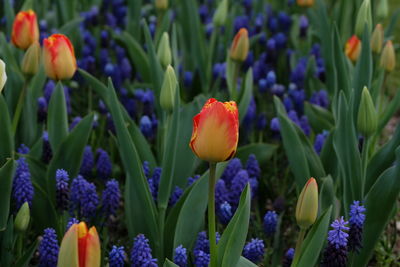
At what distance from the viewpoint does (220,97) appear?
2498 millimetres

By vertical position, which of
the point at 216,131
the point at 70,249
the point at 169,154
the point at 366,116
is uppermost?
the point at 366,116

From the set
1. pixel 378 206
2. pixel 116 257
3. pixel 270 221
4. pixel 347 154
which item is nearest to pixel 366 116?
pixel 347 154

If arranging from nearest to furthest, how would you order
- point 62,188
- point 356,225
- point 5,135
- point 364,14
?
point 356,225 < point 62,188 < point 5,135 < point 364,14

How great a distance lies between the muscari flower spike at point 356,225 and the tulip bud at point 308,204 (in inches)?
8.9

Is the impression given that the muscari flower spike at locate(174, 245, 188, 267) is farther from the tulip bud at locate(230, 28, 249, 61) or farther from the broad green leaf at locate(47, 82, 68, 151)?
the tulip bud at locate(230, 28, 249, 61)

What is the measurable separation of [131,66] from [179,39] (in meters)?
0.26

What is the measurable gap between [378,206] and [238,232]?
22.0 inches

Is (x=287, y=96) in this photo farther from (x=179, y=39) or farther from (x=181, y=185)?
(x=181, y=185)

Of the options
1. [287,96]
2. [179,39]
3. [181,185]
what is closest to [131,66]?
[179,39]

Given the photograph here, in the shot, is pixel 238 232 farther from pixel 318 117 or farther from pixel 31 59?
pixel 318 117

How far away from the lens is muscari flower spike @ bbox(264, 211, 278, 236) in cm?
187

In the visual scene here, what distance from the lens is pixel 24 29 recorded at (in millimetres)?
2166

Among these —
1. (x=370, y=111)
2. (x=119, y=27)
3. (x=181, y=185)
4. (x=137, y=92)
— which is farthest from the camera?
(x=119, y=27)

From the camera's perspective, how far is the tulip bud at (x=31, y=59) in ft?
6.62
